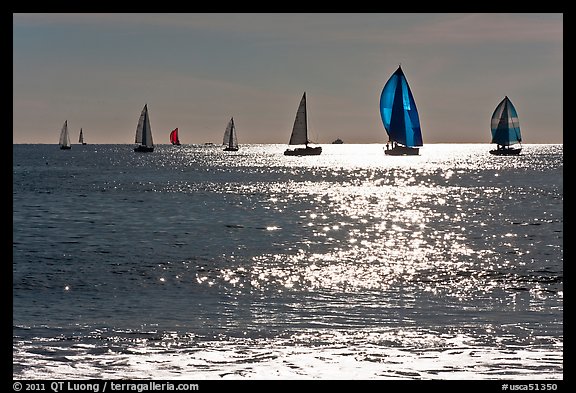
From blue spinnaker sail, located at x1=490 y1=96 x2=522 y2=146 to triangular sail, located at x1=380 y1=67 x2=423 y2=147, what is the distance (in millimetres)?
24227

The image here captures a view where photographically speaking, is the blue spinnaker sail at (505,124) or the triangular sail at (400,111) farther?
the blue spinnaker sail at (505,124)

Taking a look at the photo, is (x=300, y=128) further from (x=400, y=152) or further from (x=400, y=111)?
(x=400, y=111)

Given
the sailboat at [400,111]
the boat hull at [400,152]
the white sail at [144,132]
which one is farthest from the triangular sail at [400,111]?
the white sail at [144,132]

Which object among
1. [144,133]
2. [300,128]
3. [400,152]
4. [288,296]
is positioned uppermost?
[144,133]

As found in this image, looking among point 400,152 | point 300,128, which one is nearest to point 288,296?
point 300,128

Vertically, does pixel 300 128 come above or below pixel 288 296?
above

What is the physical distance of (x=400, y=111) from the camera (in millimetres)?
126125

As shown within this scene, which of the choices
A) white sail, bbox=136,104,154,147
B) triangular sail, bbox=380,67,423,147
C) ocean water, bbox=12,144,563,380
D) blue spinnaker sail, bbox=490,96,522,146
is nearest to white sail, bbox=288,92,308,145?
triangular sail, bbox=380,67,423,147

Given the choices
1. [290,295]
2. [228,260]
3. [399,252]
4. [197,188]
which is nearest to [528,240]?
[399,252]

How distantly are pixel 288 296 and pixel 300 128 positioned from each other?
414 feet

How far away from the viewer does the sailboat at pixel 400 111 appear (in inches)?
4727

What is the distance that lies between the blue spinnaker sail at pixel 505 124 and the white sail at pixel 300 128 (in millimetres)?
35844

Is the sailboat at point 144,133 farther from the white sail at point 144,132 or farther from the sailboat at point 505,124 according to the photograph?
the sailboat at point 505,124
